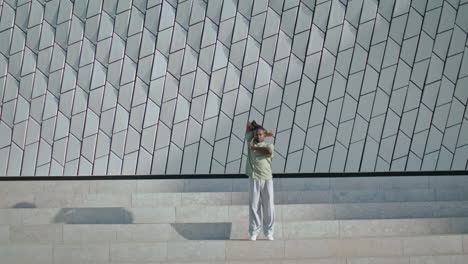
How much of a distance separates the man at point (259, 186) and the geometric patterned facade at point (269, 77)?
4686 millimetres

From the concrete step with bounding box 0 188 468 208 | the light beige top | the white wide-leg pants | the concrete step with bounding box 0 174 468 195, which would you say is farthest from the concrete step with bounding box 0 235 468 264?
the concrete step with bounding box 0 174 468 195

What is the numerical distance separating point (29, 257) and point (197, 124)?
588 cm

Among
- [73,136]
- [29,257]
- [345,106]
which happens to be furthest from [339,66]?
[29,257]

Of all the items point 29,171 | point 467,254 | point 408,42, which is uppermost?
point 408,42

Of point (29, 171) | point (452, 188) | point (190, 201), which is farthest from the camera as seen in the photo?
point (29, 171)

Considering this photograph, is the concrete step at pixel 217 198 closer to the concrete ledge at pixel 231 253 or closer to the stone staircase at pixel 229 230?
the stone staircase at pixel 229 230

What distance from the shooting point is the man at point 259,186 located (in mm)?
9062

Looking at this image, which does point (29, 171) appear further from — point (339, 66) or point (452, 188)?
point (452, 188)

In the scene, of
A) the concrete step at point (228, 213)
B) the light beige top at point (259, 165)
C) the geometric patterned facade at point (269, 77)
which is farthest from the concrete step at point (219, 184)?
the light beige top at point (259, 165)

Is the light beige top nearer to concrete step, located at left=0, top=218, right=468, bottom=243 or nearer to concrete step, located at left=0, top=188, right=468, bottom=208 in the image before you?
concrete step, located at left=0, top=218, right=468, bottom=243

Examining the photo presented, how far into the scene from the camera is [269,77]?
552 inches

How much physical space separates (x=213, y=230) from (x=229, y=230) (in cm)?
20

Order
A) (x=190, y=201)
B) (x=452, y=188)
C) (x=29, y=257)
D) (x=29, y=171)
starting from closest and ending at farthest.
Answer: (x=29, y=257), (x=190, y=201), (x=452, y=188), (x=29, y=171)

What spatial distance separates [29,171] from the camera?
13.8 m
